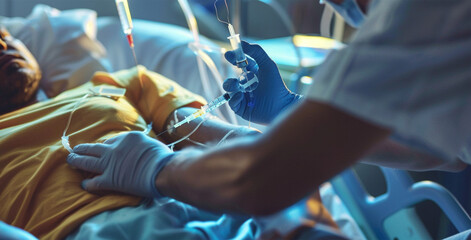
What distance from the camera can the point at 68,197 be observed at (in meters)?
1.20

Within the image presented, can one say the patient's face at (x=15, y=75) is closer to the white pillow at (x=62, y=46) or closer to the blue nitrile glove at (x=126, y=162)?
the white pillow at (x=62, y=46)

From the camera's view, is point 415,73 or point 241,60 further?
point 241,60

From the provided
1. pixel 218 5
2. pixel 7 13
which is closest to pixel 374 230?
pixel 218 5

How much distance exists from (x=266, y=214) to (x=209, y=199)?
11 centimetres

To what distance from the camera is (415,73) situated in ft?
2.26

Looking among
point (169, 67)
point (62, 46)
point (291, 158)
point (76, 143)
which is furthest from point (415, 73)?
point (62, 46)

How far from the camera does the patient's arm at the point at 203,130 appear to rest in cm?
135

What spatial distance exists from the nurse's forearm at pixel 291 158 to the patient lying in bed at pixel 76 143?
0.62 ft

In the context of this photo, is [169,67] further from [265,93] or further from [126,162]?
[126,162]

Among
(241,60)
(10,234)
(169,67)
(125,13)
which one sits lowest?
(10,234)

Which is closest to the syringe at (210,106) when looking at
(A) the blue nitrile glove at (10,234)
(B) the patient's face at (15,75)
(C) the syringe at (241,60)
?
(C) the syringe at (241,60)

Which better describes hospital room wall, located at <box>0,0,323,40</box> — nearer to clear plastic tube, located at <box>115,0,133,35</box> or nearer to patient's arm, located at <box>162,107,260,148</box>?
clear plastic tube, located at <box>115,0,133,35</box>

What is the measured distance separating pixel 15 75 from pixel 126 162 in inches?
30.8

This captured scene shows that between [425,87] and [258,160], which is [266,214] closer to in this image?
[258,160]
